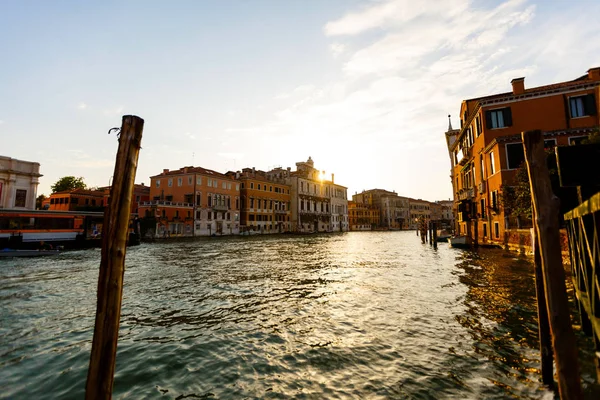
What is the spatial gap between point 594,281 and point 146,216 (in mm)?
40889

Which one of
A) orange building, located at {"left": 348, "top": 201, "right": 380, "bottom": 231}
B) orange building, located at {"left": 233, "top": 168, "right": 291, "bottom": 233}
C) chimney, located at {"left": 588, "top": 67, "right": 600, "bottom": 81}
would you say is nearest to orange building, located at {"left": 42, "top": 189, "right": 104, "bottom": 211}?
orange building, located at {"left": 233, "top": 168, "right": 291, "bottom": 233}

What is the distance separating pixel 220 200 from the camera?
4625cm

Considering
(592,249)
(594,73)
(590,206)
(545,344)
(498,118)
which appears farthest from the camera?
(498,118)

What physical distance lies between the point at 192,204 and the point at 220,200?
5.18 meters

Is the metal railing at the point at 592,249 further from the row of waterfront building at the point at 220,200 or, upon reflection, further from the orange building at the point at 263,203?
the orange building at the point at 263,203

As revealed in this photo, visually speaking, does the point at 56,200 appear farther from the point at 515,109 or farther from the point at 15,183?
the point at 515,109

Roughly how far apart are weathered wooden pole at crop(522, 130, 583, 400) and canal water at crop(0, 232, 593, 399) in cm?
94

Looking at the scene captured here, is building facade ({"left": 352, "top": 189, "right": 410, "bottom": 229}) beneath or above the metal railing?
above

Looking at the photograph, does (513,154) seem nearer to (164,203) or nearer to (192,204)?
(164,203)

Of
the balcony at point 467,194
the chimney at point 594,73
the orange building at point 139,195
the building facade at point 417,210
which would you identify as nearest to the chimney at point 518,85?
the chimney at point 594,73

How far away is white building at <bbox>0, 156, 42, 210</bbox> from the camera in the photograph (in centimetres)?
3145

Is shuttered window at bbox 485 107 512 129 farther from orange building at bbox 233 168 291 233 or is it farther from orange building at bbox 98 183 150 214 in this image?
orange building at bbox 98 183 150 214

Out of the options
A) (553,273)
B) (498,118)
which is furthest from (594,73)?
(553,273)

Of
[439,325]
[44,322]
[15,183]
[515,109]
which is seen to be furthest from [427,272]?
[15,183]
